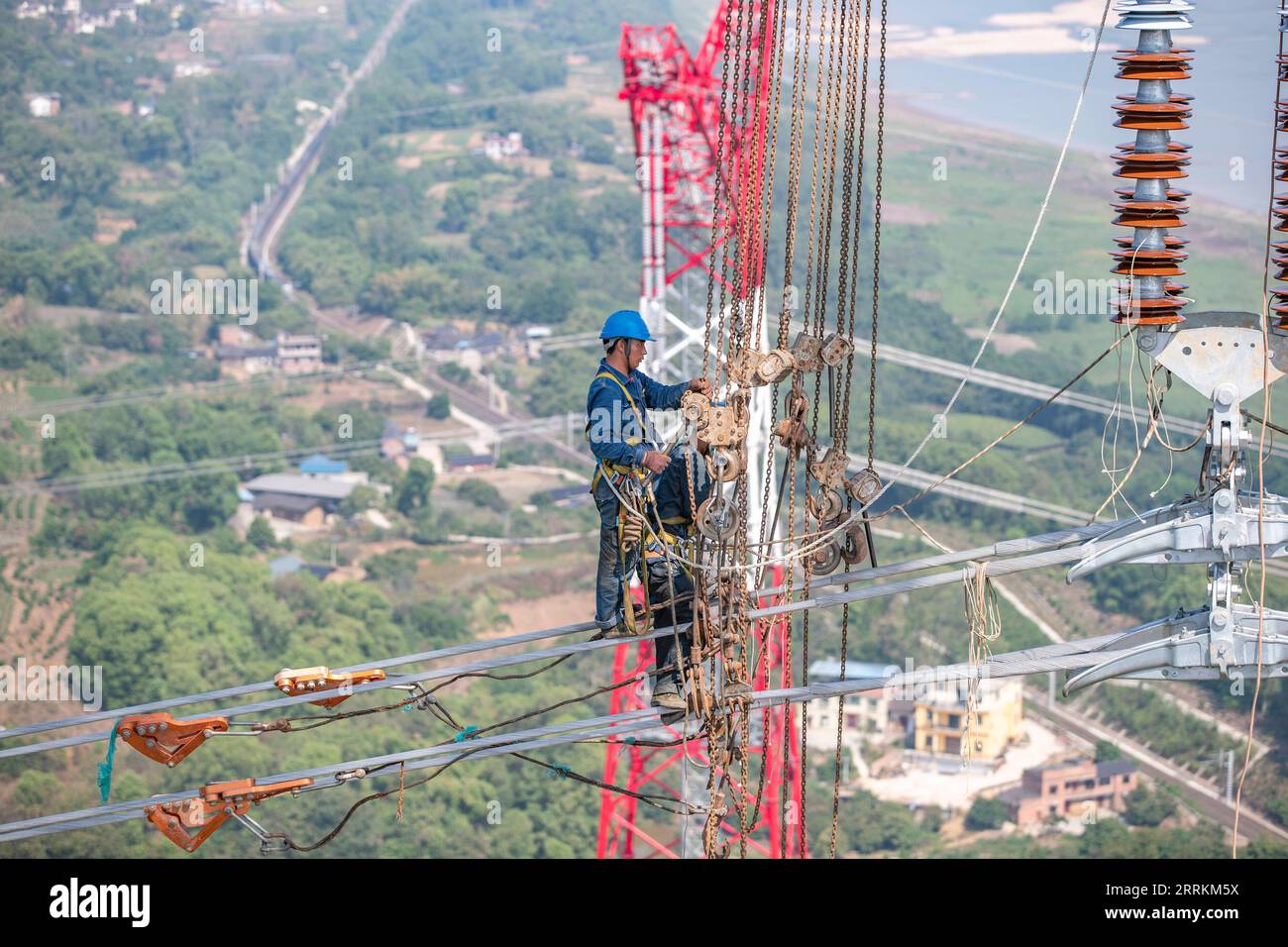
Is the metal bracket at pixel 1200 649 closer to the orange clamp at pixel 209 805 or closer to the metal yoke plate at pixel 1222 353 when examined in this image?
the metal yoke plate at pixel 1222 353

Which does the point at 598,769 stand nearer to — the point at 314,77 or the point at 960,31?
the point at 960,31

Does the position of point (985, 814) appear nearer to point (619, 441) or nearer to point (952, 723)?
point (952, 723)

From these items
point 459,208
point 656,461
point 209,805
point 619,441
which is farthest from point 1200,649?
point 459,208

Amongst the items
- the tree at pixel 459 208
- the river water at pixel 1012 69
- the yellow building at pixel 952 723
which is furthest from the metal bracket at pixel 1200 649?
the tree at pixel 459 208
